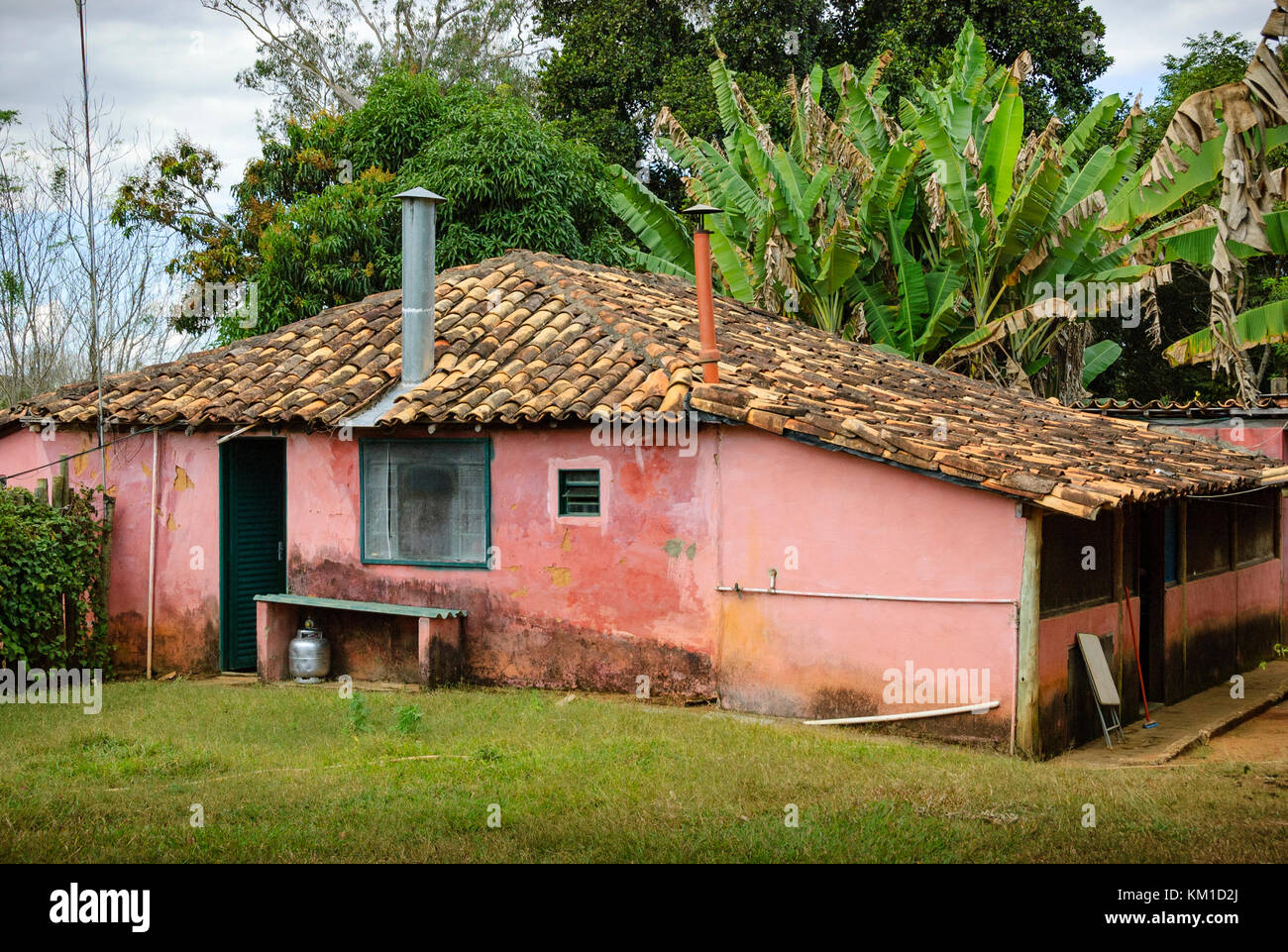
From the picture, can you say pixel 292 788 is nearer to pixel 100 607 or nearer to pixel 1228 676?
Result: pixel 100 607

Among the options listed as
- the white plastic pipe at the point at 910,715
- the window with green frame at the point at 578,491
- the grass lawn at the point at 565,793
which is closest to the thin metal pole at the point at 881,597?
the white plastic pipe at the point at 910,715

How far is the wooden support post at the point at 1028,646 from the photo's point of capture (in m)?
9.91

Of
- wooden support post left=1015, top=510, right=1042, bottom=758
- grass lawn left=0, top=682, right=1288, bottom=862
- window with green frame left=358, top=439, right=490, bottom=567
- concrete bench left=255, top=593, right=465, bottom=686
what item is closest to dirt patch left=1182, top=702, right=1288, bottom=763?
grass lawn left=0, top=682, right=1288, bottom=862

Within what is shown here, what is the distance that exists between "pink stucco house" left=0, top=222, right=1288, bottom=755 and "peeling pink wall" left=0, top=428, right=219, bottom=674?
3 cm

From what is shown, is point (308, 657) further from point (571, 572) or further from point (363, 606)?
point (571, 572)

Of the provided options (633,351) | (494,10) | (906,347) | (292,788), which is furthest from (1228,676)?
(494,10)

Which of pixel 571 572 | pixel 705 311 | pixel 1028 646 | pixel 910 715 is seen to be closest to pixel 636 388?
pixel 705 311

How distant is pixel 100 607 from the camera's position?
13422mm

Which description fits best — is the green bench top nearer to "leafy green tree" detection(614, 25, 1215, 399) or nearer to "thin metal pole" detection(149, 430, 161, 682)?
"thin metal pole" detection(149, 430, 161, 682)

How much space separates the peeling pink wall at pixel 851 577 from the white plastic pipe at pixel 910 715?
0.06 m

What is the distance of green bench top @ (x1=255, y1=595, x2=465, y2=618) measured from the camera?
12.4m

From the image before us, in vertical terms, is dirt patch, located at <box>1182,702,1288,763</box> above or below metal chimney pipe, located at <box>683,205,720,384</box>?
below

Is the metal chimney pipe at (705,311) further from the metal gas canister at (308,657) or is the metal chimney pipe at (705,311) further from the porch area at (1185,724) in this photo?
the metal gas canister at (308,657)

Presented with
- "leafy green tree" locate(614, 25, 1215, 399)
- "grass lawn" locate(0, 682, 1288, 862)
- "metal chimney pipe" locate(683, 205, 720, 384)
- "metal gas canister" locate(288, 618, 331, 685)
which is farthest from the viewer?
"leafy green tree" locate(614, 25, 1215, 399)
